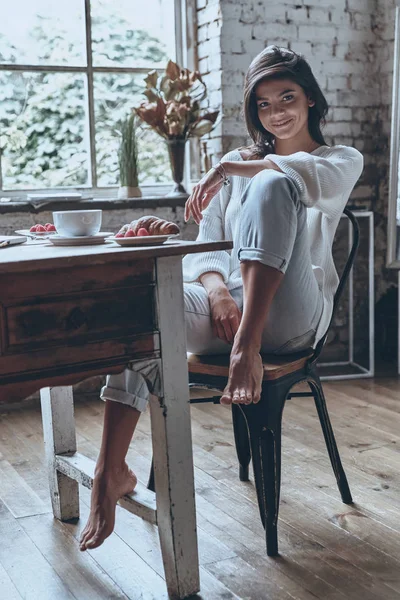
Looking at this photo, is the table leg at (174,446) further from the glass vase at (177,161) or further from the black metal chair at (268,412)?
the glass vase at (177,161)

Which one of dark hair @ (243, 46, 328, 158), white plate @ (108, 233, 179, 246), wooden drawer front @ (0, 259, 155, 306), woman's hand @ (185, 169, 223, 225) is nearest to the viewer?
wooden drawer front @ (0, 259, 155, 306)

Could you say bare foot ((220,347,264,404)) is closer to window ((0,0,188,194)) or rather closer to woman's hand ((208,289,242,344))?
woman's hand ((208,289,242,344))

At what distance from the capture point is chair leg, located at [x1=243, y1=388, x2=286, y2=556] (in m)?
1.96

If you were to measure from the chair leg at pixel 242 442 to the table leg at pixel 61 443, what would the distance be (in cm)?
51

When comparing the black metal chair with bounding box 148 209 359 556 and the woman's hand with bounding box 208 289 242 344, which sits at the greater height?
the woman's hand with bounding box 208 289 242 344

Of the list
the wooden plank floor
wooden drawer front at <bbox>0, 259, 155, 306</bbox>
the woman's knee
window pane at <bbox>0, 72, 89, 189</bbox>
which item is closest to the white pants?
the woman's knee

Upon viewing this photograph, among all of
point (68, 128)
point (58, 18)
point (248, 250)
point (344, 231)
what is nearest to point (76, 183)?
point (68, 128)

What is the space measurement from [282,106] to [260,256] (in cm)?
63

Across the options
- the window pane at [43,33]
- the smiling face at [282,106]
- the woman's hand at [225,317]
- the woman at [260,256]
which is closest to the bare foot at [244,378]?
the woman at [260,256]

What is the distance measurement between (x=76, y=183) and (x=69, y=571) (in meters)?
2.27

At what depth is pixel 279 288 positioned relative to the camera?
79.8 inches

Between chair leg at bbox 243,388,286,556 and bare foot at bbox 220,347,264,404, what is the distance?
63 millimetres

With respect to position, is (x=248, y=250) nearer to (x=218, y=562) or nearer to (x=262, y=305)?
(x=262, y=305)

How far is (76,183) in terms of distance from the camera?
3807mm
